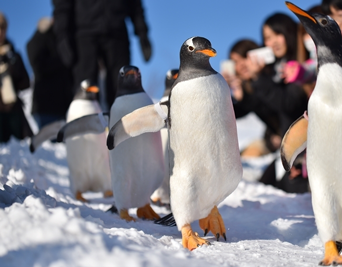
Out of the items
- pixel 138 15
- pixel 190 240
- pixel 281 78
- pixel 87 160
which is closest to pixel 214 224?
pixel 190 240

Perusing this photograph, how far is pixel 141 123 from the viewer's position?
2.39m

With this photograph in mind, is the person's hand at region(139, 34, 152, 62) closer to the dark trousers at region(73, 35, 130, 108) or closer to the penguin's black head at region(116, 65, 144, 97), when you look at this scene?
the dark trousers at region(73, 35, 130, 108)

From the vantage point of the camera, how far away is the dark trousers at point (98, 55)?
4730 millimetres

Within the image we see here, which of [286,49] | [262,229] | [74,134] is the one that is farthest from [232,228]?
[286,49]

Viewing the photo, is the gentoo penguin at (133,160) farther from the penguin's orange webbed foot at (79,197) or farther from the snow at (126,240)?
the penguin's orange webbed foot at (79,197)

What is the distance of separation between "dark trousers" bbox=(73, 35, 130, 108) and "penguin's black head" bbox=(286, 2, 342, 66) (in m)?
2.98

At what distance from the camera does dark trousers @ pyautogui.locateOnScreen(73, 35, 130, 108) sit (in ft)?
15.5

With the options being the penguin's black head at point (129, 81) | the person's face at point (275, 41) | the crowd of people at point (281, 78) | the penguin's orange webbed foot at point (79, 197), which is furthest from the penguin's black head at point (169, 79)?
the person's face at point (275, 41)

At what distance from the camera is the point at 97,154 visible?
3627 millimetres

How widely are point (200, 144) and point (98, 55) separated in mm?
2943

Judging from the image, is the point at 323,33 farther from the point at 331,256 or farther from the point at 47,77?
the point at 47,77

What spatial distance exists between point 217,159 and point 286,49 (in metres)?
3.00

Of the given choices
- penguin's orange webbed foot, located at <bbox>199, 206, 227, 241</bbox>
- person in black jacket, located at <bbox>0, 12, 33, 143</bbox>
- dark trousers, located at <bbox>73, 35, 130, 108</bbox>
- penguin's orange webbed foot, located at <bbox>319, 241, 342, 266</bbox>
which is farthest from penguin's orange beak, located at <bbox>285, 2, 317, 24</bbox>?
person in black jacket, located at <bbox>0, 12, 33, 143</bbox>

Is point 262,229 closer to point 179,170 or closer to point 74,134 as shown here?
point 179,170
